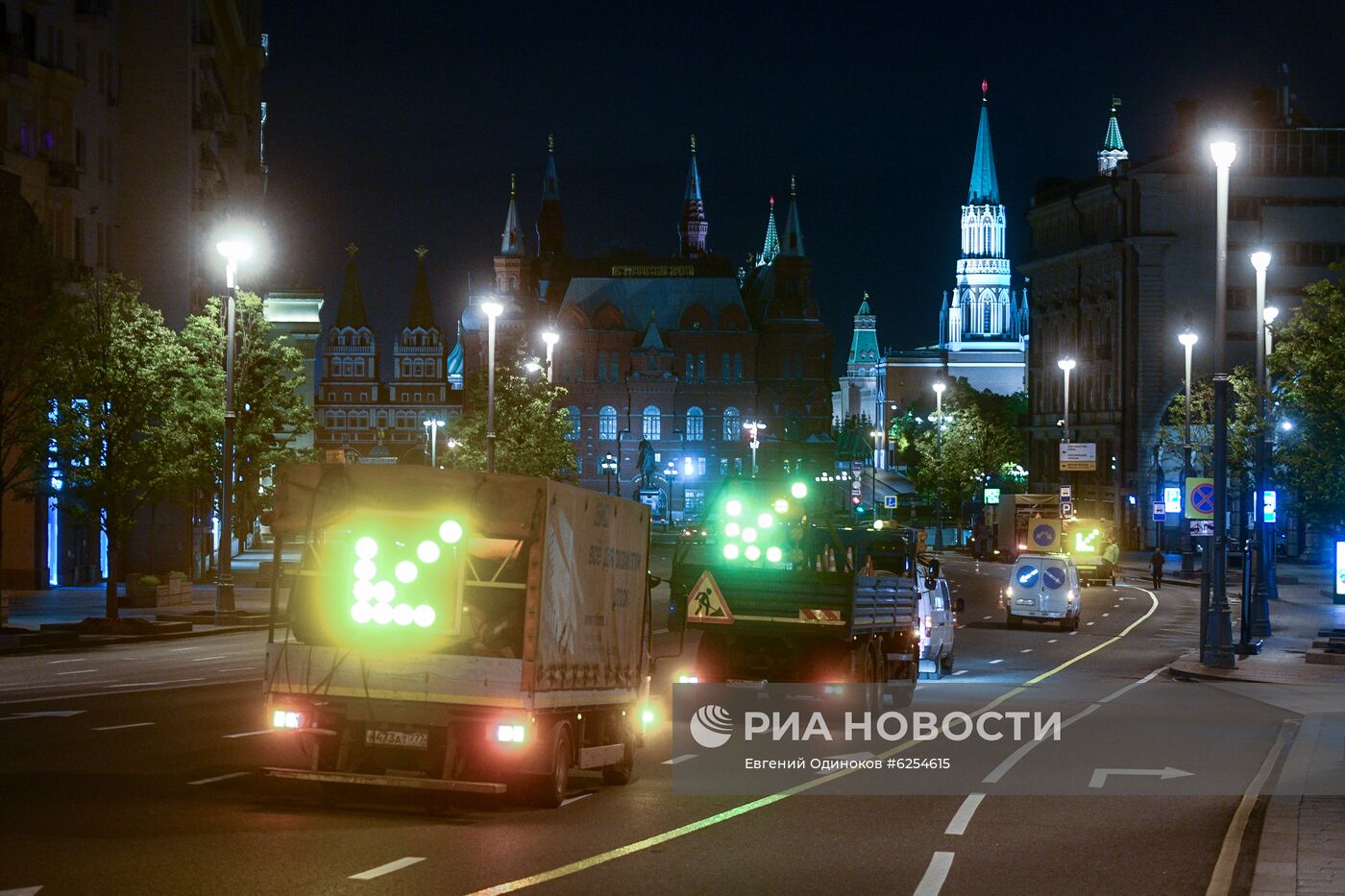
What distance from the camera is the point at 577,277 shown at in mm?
188500

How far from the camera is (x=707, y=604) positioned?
2289 centimetres

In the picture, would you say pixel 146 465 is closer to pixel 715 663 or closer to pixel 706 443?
pixel 715 663

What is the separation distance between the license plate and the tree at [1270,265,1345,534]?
3007 centimetres

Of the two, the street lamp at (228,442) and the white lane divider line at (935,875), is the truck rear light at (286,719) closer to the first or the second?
the white lane divider line at (935,875)

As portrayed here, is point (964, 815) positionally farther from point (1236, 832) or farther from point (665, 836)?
point (665, 836)

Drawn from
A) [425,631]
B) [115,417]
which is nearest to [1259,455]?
[115,417]

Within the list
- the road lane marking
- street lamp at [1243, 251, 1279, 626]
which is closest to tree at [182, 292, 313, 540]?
street lamp at [1243, 251, 1279, 626]

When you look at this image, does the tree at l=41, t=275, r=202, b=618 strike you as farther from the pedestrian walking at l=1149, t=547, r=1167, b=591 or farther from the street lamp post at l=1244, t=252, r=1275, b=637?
the pedestrian walking at l=1149, t=547, r=1167, b=591

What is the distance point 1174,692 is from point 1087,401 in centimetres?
10509

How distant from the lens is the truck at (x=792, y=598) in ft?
75.0

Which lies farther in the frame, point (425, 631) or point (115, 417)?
point (115, 417)

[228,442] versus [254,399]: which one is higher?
[254,399]

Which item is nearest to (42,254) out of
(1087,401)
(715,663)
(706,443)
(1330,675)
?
(715,663)

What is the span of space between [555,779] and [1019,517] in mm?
71588
